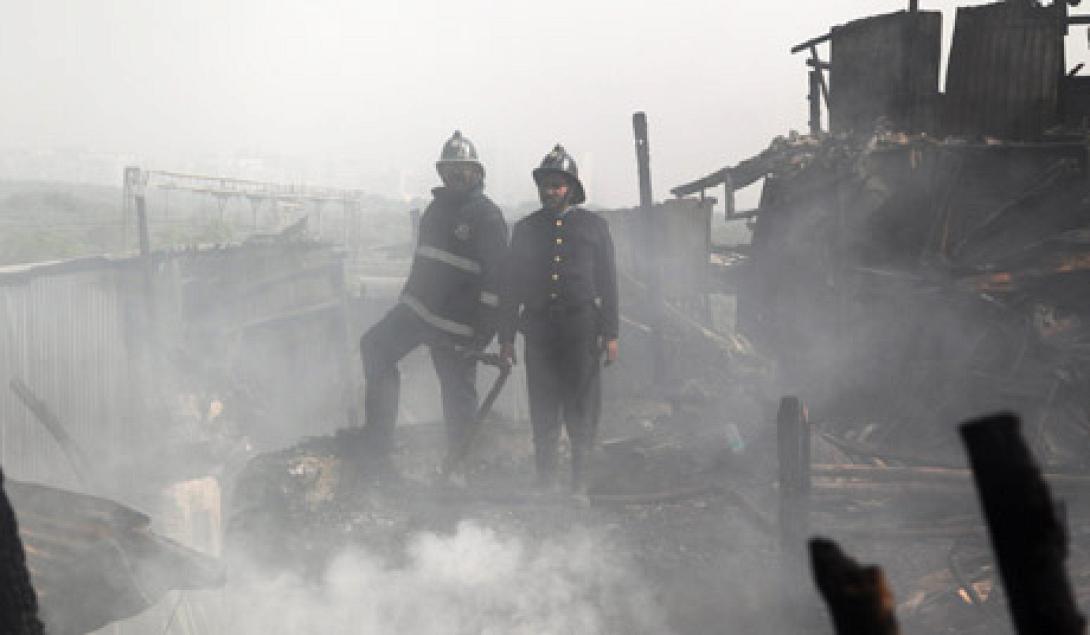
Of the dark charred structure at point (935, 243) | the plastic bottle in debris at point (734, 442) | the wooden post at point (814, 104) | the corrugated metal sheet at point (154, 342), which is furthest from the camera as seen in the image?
the wooden post at point (814, 104)

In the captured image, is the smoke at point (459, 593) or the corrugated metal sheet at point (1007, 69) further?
the corrugated metal sheet at point (1007, 69)

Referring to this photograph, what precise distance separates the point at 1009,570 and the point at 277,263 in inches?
775

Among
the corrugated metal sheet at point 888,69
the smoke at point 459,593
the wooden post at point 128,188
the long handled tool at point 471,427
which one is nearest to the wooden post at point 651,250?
the corrugated metal sheet at point 888,69

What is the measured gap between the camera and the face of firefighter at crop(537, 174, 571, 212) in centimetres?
566

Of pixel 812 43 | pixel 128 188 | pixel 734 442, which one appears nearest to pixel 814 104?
pixel 812 43

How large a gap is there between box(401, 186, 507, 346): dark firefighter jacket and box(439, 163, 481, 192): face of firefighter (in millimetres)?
54

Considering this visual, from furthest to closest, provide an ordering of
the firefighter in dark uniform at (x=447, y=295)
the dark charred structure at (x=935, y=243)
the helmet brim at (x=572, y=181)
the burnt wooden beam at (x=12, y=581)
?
the dark charred structure at (x=935, y=243)
the firefighter in dark uniform at (x=447, y=295)
the helmet brim at (x=572, y=181)
the burnt wooden beam at (x=12, y=581)

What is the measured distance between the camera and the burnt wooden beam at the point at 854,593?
92 cm

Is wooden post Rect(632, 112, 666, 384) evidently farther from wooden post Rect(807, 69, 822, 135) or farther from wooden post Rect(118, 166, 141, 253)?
wooden post Rect(118, 166, 141, 253)

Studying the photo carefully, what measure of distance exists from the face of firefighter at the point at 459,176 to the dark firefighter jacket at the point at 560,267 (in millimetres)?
578

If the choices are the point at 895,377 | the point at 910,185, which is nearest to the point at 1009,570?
the point at 895,377

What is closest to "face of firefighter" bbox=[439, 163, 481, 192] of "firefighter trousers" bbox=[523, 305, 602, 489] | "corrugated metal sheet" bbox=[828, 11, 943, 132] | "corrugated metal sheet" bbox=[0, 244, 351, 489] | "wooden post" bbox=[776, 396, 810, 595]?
"firefighter trousers" bbox=[523, 305, 602, 489]

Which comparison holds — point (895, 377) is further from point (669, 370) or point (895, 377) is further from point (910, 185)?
point (669, 370)

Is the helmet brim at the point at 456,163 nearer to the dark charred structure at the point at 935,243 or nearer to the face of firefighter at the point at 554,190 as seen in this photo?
the face of firefighter at the point at 554,190
